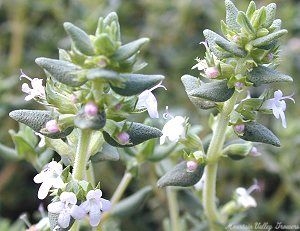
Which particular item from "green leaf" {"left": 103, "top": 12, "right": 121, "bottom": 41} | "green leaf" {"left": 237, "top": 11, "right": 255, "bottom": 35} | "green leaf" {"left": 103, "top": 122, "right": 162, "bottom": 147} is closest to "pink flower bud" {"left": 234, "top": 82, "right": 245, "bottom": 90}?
"green leaf" {"left": 237, "top": 11, "right": 255, "bottom": 35}

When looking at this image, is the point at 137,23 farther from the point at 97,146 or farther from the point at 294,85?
the point at 97,146

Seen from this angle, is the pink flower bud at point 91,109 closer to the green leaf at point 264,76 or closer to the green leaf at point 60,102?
the green leaf at point 60,102

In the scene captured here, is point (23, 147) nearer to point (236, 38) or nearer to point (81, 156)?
point (81, 156)

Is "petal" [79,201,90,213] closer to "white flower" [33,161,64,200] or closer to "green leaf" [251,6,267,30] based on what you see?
"white flower" [33,161,64,200]

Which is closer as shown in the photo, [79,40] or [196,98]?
[79,40]

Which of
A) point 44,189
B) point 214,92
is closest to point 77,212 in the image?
point 44,189
